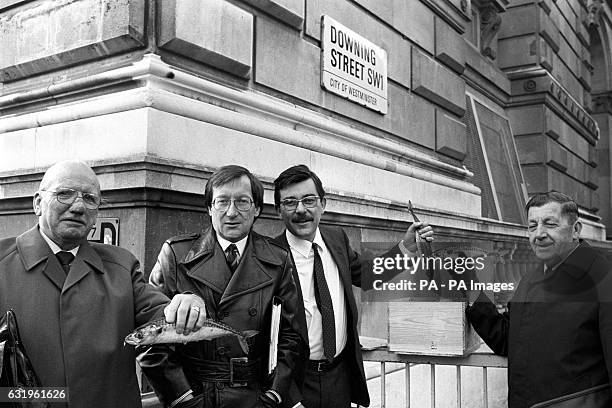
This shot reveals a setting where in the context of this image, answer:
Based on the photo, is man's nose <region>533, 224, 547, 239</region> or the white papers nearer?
the white papers

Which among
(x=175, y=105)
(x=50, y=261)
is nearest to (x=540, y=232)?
(x=50, y=261)

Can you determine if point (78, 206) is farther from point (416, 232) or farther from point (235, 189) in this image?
point (416, 232)

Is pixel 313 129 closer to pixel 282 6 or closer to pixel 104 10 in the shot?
pixel 282 6

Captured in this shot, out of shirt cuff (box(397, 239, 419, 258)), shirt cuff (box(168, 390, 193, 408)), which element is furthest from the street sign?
shirt cuff (box(168, 390, 193, 408))

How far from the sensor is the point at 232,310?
2455 mm

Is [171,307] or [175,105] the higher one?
[175,105]

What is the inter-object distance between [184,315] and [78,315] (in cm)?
39

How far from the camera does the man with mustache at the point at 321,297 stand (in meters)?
3.01

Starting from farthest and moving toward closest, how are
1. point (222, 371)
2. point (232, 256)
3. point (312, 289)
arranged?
point (312, 289)
point (232, 256)
point (222, 371)

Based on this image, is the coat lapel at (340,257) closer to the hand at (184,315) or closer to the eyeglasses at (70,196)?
the hand at (184,315)

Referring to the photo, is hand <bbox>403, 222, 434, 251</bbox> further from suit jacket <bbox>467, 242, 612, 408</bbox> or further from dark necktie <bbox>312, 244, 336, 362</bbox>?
suit jacket <bbox>467, 242, 612, 408</bbox>

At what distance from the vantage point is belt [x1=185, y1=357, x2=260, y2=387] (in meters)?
2.40

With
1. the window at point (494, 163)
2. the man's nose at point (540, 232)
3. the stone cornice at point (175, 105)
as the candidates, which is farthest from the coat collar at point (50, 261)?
the window at point (494, 163)

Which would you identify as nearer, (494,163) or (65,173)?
(65,173)
